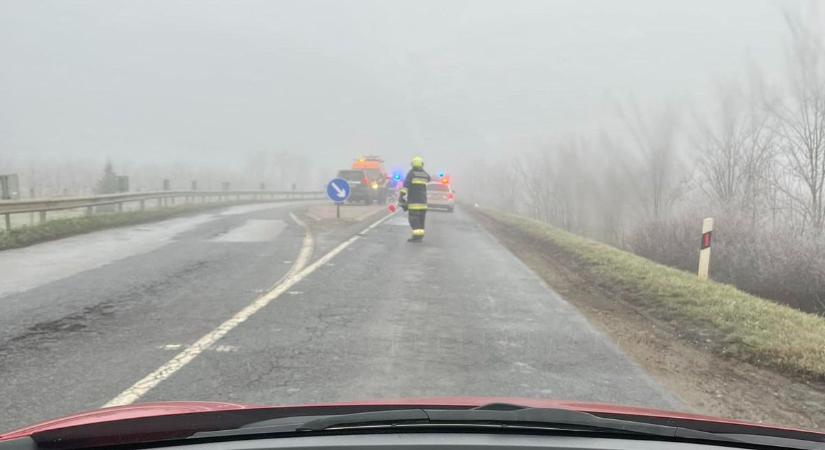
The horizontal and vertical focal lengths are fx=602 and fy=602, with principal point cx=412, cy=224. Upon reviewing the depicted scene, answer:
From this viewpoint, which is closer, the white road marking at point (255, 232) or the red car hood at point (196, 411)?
the red car hood at point (196, 411)

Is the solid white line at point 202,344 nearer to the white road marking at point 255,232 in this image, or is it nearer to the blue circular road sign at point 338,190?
the white road marking at point 255,232

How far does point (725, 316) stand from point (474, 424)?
19.0 ft

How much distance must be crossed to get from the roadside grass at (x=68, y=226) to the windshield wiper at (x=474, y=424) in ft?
38.2

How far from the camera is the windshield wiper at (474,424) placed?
2.01 metres

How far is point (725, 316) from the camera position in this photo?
680 cm

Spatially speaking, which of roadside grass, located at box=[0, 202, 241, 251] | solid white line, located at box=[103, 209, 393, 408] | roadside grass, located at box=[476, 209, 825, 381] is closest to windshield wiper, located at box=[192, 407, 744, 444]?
solid white line, located at box=[103, 209, 393, 408]

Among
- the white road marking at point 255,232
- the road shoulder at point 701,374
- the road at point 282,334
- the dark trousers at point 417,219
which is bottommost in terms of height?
the road shoulder at point 701,374

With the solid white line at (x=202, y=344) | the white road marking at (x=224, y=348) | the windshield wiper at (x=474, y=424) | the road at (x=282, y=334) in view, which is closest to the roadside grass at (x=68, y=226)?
the road at (x=282, y=334)

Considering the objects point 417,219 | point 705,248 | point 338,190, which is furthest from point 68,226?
point 705,248

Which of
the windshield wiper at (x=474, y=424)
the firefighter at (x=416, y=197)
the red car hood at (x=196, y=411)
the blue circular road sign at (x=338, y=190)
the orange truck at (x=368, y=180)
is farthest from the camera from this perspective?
the orange truck at (x=368, y=180)

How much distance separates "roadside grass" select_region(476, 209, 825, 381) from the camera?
214 inches

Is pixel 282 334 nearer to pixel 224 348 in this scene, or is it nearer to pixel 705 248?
pixel 224 348

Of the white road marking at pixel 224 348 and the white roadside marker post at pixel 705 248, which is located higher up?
the white roadside marker post at pixel 705 248

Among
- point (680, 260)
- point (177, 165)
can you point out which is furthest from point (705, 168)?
point (177, 165)
